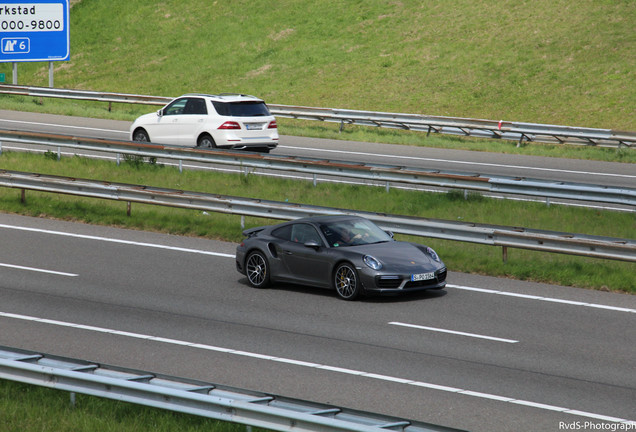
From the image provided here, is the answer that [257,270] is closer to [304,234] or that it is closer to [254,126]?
[304,234]

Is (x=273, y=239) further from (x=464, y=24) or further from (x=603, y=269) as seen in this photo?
(x=464, y=24)

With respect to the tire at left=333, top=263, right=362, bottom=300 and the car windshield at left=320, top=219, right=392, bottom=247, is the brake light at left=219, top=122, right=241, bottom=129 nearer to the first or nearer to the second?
the car windshield at left=320, top=219, right=392, bottom=247

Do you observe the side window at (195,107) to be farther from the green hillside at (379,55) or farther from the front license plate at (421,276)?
the green hillside at (379,55)

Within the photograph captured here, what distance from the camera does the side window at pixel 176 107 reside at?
26.6 meters

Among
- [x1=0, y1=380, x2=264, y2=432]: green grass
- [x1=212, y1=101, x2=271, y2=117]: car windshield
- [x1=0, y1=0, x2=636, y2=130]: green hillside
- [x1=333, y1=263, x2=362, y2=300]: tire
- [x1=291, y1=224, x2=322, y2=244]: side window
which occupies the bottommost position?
[x1=0, y1=380, x2=264, y2=432]: green grass

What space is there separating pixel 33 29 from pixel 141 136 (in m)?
16.4

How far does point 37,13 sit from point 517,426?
120ft

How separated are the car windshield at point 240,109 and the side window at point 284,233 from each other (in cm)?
1103

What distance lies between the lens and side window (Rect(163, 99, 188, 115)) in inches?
1047

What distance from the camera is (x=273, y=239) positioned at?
14.8 meters

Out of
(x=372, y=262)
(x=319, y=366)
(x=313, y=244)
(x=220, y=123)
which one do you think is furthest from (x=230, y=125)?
(x=319, y=366)

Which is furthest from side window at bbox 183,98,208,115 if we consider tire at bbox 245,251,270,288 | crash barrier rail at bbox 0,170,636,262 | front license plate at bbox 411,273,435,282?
front license plate at bbox 411,273,435,282

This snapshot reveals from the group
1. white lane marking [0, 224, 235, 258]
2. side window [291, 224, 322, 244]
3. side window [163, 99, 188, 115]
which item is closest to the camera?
side window [291, 224, 322, 244]

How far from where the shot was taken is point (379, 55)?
44719mm
